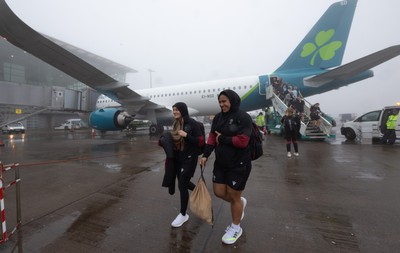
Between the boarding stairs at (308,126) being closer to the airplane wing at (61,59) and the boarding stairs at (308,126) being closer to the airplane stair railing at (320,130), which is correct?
the airplane stair railing at (320,130)

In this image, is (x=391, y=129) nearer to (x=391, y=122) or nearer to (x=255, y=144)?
(x=391, y=122)

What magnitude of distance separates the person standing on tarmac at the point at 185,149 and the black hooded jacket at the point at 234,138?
0.39 m

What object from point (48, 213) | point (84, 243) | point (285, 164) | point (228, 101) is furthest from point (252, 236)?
point (285, 164)

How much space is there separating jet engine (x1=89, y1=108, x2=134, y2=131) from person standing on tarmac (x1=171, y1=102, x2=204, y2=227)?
11.3 meters

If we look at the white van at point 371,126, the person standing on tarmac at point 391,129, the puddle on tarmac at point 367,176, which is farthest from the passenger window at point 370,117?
the puddle on tarmac at point 367,176

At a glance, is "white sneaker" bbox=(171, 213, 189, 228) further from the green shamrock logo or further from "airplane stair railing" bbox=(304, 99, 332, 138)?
the green shamrock logo

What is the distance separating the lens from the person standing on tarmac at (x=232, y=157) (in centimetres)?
241

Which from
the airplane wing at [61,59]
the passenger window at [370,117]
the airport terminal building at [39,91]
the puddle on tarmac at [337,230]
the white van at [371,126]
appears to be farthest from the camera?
the passenger window at [370,117]

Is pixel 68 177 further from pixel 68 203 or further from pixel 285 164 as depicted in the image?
pixel 285 164

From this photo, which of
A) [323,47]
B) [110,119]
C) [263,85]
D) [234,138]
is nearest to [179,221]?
[234,138]

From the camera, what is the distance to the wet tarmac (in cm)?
234

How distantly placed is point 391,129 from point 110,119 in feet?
45.4

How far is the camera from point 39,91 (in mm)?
10258

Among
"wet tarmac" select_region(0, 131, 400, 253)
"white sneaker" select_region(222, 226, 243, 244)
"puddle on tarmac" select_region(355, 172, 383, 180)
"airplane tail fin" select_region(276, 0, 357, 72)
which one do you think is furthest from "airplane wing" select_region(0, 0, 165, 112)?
"puddle on tarmac" select_region(355, 172, 383, 180)
